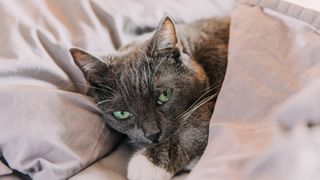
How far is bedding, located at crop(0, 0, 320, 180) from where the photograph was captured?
0.76 meters

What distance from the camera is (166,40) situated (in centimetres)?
97

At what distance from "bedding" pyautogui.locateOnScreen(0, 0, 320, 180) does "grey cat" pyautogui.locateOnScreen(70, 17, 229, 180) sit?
5 centimetres

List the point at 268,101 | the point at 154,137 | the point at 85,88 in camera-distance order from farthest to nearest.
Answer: the point at 85,88
the point at 154,137
the point at 268,101

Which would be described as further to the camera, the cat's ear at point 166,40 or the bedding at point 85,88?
the cat's ear at point 166,40

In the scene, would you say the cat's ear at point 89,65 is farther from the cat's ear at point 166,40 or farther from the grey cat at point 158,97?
the cat's ear at point 166,40

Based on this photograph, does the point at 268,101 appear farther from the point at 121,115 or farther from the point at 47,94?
the point at 47,94

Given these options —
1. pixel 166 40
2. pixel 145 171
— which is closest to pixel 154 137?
pixel 145 171

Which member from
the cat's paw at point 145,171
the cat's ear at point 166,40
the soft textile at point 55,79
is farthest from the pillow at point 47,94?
Answer: the cat's ear at point 166,40

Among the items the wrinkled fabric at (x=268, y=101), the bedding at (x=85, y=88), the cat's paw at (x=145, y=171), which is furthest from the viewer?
the cat's paw at (x=145, y=171)

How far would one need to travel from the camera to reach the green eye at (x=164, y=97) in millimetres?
964

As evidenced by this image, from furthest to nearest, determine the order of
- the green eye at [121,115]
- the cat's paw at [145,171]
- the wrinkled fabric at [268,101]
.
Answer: the green eye at [121,115], the cat's paw at [145,171], the wrinkled fabric at [268,101]

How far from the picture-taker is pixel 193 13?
1.29m

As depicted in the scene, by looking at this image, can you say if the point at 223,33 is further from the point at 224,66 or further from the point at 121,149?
the point at 121,149

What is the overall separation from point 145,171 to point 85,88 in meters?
0.31
